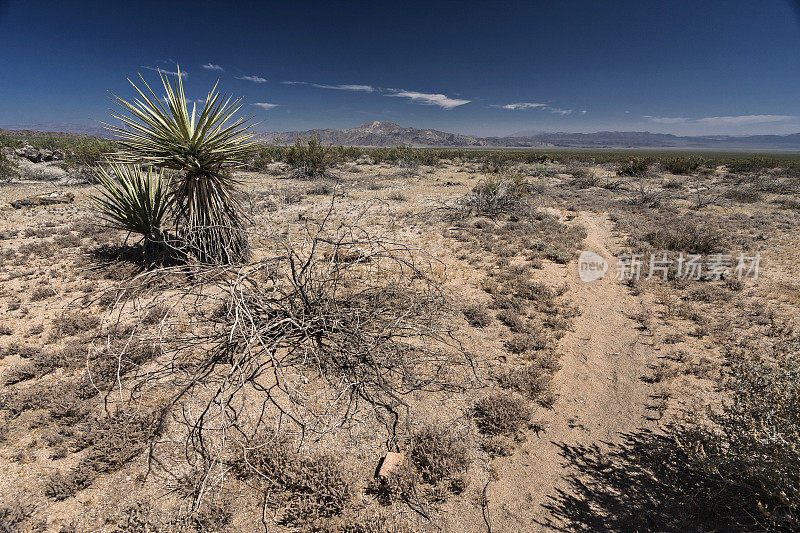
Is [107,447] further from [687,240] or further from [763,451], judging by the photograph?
[687,240]

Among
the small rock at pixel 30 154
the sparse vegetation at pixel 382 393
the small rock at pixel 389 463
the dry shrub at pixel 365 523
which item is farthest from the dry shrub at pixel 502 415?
the small rock at pixel 30 154

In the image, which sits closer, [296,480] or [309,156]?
[296,480]

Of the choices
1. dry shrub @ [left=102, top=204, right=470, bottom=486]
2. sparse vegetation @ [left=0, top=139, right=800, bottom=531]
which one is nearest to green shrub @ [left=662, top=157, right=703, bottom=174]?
sparse vegetation @ [left=0, top=139, right=800, bottom=531]

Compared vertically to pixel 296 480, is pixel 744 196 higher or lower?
higher

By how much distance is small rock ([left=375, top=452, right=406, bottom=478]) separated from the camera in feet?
9.81

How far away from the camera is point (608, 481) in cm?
300

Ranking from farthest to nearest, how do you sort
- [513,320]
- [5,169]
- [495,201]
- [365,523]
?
[5,169], [495,201], [513,320], [365,523]

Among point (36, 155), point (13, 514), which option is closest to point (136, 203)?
point (13, 514)

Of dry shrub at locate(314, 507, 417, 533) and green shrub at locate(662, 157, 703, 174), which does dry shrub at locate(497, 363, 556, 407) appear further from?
green shrub at locate(662, 157, 703, 174)

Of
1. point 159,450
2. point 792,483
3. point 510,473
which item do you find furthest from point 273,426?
point 792,483

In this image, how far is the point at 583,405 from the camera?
3.97 m

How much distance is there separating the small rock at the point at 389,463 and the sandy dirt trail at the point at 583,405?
35.1 inches

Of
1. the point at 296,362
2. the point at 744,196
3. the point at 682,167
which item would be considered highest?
the point at 682,167

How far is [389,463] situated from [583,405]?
8.63 ft
